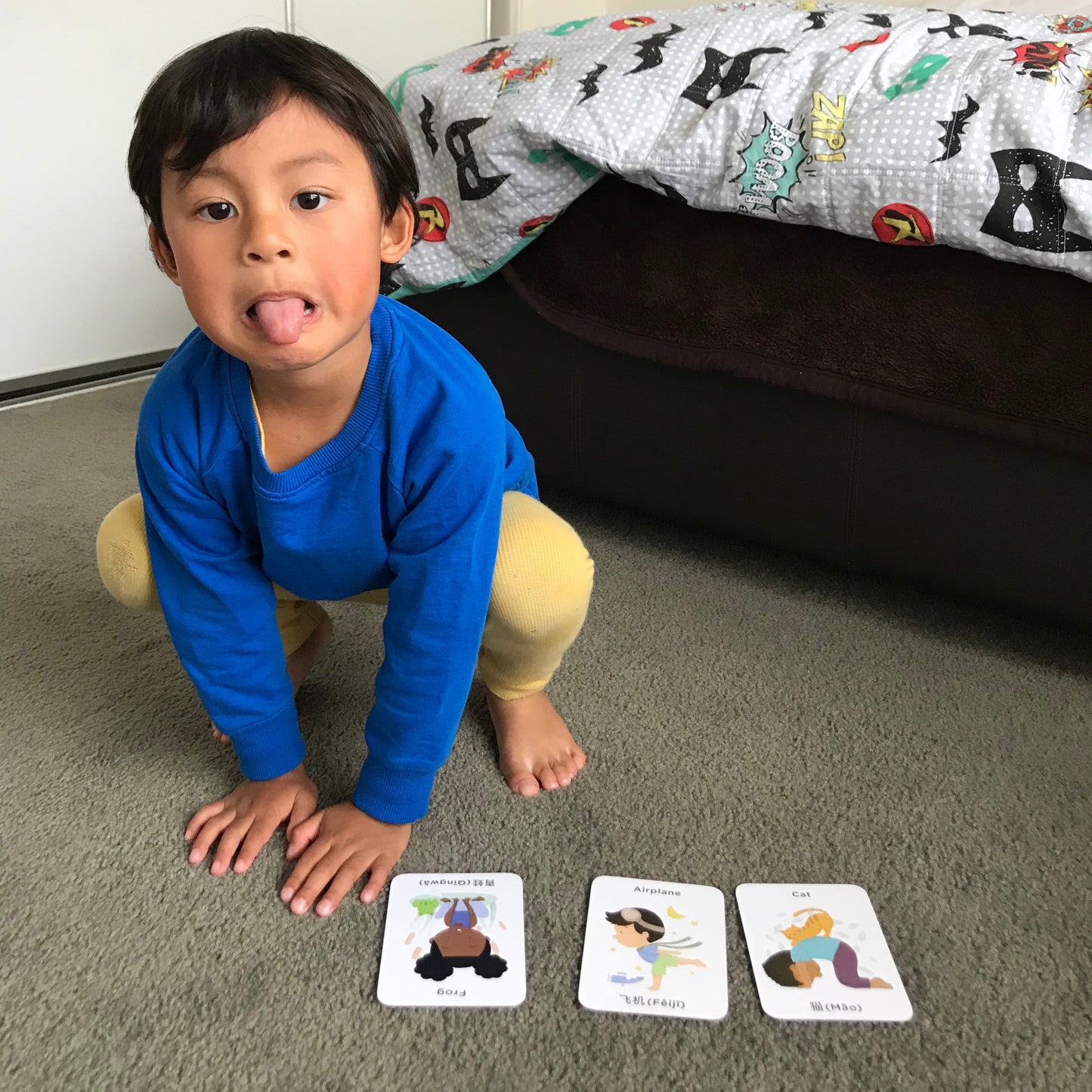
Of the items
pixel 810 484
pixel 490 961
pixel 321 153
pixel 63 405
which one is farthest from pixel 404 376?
pixel 63 405

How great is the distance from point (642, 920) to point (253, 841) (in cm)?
34

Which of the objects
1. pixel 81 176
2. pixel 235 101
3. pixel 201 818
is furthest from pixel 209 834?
pixel 81 176

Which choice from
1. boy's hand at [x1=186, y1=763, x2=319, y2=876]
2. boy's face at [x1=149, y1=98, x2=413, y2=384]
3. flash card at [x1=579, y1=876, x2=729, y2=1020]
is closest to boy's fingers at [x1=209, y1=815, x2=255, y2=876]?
boy's hand at [x1=186, y1=763, x2=319, y2=876]

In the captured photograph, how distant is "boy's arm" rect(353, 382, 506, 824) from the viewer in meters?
0.78

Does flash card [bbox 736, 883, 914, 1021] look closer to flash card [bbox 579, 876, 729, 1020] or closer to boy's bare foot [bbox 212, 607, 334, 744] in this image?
flash card [bbox 579, 876, 729, 1020]

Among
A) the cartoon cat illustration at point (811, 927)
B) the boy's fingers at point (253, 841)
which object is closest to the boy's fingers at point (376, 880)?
the boy's fingers at point (253, 841)

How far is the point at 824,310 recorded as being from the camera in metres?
1.13

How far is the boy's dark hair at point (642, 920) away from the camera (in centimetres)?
78

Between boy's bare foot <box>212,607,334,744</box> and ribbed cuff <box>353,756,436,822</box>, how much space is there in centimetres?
22

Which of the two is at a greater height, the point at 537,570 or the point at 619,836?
the point at 537,570

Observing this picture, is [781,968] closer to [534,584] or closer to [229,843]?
[534,584]

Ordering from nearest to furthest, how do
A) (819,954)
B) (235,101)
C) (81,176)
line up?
1. (235,101)
2. (819,954)
3. (81,176)

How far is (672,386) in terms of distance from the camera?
127cm

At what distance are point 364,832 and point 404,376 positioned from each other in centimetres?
39
